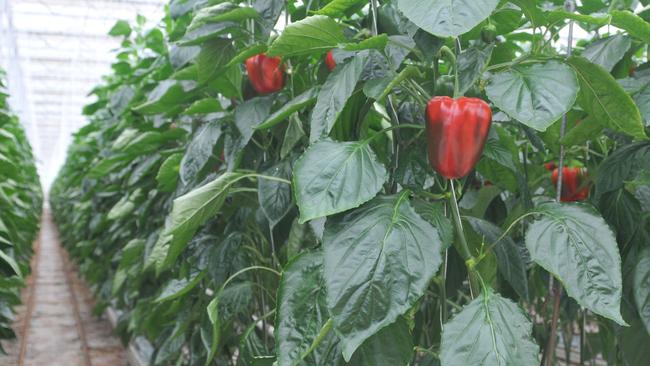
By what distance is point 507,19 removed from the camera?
1354 millimetres

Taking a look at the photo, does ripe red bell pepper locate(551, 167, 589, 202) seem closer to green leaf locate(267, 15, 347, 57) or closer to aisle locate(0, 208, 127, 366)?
green leaf locate(267, 15, 347, 57)

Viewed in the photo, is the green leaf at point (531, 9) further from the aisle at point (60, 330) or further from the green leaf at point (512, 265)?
the aisle at point (60, 330)

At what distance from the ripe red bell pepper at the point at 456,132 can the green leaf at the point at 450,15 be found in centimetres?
14

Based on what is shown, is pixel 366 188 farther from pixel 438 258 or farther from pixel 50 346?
pixel 50 346

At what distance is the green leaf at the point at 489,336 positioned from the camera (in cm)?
89

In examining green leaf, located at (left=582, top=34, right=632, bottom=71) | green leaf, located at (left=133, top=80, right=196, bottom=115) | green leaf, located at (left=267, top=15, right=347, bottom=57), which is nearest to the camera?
green leaf, located at (left=267, top=15, right=347, bottom=57)

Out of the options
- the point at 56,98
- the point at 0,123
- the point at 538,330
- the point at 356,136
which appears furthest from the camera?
the point at 56,98

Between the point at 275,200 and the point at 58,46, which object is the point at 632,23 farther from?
the point at 58,46

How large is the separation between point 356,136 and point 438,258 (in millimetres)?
338

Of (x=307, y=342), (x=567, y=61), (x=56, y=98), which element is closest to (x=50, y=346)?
(x=307, y=342)

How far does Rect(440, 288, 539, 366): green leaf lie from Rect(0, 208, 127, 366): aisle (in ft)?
10.6

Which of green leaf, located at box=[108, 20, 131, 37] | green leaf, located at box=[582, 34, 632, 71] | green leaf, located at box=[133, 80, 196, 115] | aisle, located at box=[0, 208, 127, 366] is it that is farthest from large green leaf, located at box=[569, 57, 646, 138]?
aisle, located at box=[0, 208, 127, 366]

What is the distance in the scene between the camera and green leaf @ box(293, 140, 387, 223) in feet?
3.11

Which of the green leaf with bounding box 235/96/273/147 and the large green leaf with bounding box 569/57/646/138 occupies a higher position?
the large green leaf with bounding box 569/57/646/138
